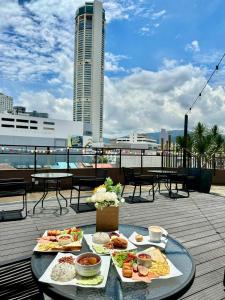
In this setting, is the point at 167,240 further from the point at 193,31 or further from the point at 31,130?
the point at 31,130

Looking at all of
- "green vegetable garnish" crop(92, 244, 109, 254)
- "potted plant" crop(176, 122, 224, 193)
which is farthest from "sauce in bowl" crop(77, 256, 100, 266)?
"potted plant" crop(176, 122, 224, 193)

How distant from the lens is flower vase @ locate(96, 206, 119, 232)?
6.77 feet

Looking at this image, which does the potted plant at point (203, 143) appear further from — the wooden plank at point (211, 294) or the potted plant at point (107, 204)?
the potted plant at point (107, 204)

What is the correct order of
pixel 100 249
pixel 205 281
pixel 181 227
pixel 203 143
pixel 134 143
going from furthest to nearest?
pixel 134 143 < pixel 203 143 < pixel 181 227 < pixel 205 281 < pixel 100 249

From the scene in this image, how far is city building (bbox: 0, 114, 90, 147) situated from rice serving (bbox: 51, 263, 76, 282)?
82.1m

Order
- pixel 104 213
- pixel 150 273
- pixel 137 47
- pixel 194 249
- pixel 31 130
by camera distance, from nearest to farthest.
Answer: pixel 150 273, pixel 104 213, pixel 194 249, pixel 137 47, pixel 31 130

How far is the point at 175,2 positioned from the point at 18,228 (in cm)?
712

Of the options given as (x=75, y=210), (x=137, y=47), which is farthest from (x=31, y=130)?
(x=75, y=210)

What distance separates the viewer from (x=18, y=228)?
12.4ft

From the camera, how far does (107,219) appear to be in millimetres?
2080

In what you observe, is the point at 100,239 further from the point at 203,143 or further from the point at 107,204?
the point at 203,143

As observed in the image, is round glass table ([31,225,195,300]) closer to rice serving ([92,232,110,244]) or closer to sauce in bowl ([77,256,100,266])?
sauce in bowl ([77,256,100,266])

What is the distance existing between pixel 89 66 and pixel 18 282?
147 metres

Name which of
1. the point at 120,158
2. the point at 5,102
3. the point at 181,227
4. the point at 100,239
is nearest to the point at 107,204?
the point at 100,239
